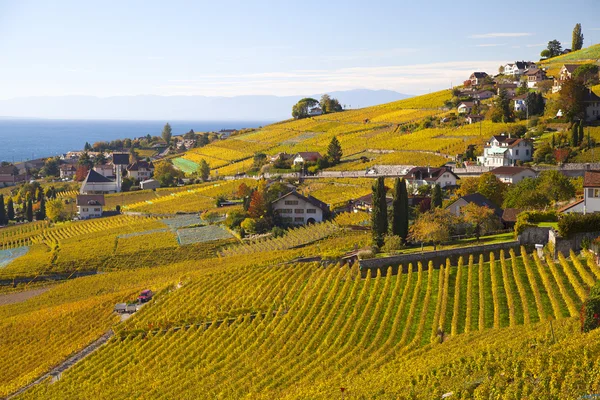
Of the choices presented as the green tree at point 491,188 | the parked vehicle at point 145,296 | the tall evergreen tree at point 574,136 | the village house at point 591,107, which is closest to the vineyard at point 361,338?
the parked vehicle at point 145,296

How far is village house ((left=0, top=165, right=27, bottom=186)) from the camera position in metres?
134

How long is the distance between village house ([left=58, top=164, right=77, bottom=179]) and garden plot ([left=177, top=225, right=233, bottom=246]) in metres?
74.4

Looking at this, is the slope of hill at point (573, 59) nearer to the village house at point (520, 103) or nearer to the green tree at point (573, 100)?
the village house at point (520, 103)

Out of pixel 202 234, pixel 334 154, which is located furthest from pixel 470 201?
pixel 334 154

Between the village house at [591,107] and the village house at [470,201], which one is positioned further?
the village house at [591,107]

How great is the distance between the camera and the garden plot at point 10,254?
68169mm

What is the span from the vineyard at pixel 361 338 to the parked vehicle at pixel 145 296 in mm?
1670

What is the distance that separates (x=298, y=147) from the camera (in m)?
121

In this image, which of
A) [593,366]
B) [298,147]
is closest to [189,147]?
[298,147]

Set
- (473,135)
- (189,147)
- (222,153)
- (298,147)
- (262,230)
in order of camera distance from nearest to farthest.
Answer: (262,230) → (473,135) → (298,147) → (222,153) → (189,147)

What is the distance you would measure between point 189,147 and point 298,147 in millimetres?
58406

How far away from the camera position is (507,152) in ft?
251

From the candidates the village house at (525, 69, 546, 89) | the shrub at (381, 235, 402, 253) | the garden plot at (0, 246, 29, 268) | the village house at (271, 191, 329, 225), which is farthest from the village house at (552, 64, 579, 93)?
the garden plot at (0, 246, 29, 268)

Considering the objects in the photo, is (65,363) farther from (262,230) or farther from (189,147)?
(189,147)
